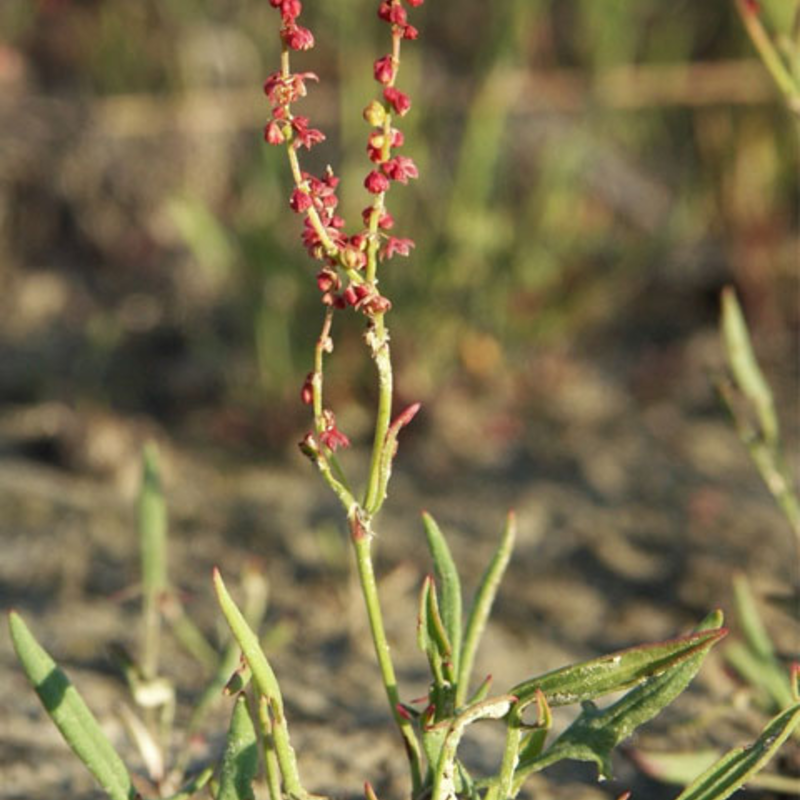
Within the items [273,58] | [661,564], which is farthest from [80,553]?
[273,58]

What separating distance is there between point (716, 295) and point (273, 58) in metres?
1.35

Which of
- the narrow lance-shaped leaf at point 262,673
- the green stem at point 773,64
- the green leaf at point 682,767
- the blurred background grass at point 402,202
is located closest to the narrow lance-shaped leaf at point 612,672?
the narrow lance-shaped leaf at point 262,673

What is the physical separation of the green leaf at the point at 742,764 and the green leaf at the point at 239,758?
0.42m

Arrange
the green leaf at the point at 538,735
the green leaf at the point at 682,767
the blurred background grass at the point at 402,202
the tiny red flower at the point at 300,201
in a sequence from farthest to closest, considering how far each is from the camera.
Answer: the blurred background grass at the point at 402,202 < the green leaf at the point at 682,767 < the green leaf at the point at 538,735 < the tiny red flower at the point at 300,201

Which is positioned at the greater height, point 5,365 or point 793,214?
point 793,214

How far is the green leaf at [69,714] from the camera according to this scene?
130cm

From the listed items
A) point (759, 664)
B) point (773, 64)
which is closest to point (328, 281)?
point (773, 64)

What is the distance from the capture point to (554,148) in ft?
10.4

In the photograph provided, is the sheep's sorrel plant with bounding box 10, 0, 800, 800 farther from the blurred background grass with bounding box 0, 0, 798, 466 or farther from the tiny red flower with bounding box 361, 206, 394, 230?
the blurred background grass with bounding box 0, 0, 798, 466

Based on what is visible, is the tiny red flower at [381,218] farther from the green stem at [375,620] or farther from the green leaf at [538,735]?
the green leaf at [538,735]

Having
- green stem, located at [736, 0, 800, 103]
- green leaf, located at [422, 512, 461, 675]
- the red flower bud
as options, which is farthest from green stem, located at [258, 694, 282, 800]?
green stem, located at [736, 0, 800, 103]

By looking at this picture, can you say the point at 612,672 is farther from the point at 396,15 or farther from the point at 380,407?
the point at 396,15

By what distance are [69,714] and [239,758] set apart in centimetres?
18

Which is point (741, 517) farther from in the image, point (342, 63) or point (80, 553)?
point (342, 63)
